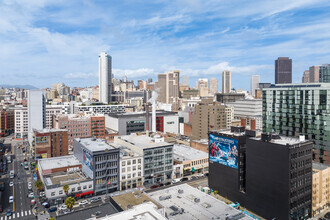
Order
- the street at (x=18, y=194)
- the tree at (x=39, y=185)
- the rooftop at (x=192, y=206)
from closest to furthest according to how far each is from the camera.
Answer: the rooftop at (x=192, y=206) < the street at (x=18, y=194) < the tree at (x=39, y=185)

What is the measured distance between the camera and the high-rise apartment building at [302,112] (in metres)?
100

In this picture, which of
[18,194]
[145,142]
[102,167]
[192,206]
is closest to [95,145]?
[102,167]

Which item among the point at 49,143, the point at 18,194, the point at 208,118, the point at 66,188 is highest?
the point at 208,118

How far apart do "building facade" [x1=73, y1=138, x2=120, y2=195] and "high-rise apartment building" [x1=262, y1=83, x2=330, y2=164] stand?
73.3 m

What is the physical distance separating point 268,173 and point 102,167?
54.8 metres

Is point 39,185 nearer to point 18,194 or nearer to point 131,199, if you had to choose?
point 18,194

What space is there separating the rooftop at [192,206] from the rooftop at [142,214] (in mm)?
17749

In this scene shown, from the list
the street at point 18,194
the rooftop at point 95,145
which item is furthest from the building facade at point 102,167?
the street at point 18,194

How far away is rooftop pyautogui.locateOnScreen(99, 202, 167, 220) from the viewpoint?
41500 millimetres

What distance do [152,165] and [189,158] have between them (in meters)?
22.4

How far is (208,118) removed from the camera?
159375 millimetres

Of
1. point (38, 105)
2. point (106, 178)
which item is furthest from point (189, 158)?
point (38, 105)

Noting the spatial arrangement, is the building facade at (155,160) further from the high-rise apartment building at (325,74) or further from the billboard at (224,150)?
the high-rise apartment building at (325,74)

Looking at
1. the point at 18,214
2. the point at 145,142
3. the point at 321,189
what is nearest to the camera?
the point at 18,214
